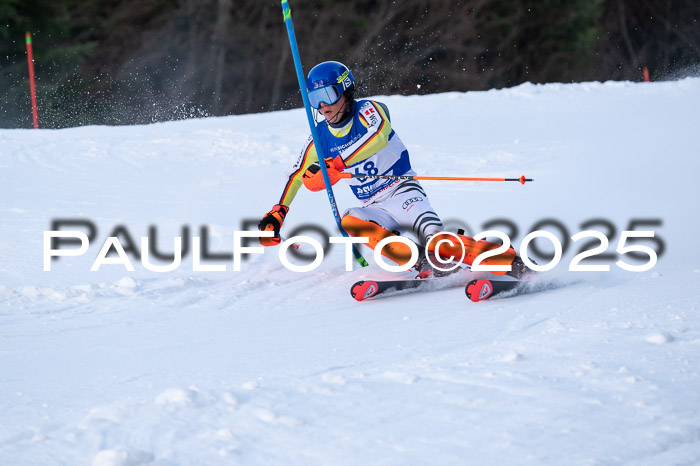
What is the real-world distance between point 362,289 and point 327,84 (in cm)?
117

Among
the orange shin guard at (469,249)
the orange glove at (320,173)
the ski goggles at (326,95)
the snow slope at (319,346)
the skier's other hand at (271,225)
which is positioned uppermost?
the ski goggles at (326,95)

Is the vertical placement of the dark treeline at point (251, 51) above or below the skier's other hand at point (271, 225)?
above

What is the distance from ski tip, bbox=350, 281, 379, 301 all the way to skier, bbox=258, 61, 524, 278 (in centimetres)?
36

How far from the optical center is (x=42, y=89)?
62.2 feet

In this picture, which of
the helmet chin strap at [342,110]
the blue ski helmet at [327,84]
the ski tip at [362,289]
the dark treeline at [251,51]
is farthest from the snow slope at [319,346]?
the dark treeline at [251,51]

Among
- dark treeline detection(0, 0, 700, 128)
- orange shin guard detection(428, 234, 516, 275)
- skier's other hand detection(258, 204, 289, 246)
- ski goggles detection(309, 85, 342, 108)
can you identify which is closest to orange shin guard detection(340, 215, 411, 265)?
orange shin guard detection(428, 234, 516, 275)

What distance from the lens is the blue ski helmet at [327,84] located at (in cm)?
473

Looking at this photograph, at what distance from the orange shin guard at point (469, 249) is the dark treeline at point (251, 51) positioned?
14877 millimetres

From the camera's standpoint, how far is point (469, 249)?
15.6 ft

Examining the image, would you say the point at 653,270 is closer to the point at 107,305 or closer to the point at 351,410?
the point at 351,410

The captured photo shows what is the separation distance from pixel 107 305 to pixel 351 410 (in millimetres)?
2193

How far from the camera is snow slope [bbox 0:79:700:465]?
2.59 m

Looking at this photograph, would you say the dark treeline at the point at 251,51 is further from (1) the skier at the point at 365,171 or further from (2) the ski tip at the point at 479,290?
(2) the ski tip at the point at 479,290

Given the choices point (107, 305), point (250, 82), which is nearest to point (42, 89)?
point (250, 82)
